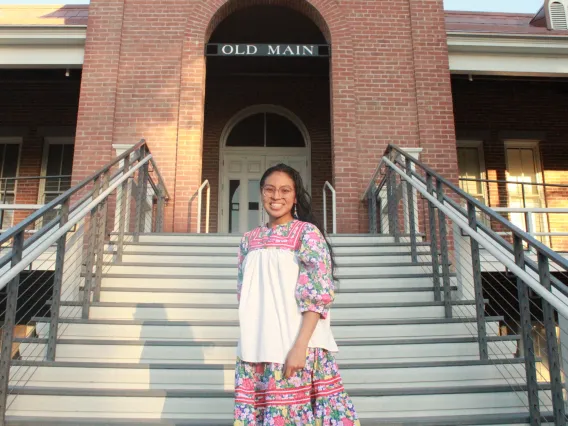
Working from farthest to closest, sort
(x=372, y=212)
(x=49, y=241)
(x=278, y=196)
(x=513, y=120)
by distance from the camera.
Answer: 1. (x=513, y=120)
2. (x=372, y=212)
3. (x=49, y=241)
4. (x=278, y=196)

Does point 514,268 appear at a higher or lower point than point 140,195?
lower

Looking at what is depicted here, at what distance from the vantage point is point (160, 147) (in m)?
7.44

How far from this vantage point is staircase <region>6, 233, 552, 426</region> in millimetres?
3289

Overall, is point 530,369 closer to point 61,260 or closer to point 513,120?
point 61,260

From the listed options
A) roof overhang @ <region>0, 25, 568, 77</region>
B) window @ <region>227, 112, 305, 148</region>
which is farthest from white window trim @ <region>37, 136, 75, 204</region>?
window @ <region>227, 112, 305, 148</region>

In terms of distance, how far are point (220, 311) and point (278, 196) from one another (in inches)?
87.9

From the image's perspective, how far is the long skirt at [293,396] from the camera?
198 centimetres

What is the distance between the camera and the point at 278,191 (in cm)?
232

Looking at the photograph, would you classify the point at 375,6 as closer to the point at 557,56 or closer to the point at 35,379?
the point at 557,56

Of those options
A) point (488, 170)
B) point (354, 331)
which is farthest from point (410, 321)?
point (488, 170)

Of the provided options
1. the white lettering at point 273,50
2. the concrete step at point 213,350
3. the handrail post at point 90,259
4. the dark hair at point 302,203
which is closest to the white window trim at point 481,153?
the white lettering at point 273,50

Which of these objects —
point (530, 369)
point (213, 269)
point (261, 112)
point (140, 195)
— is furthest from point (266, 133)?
point (530, 369)

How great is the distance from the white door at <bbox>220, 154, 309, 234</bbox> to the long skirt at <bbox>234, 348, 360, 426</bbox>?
852 centimetres

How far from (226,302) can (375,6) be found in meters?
5.77
